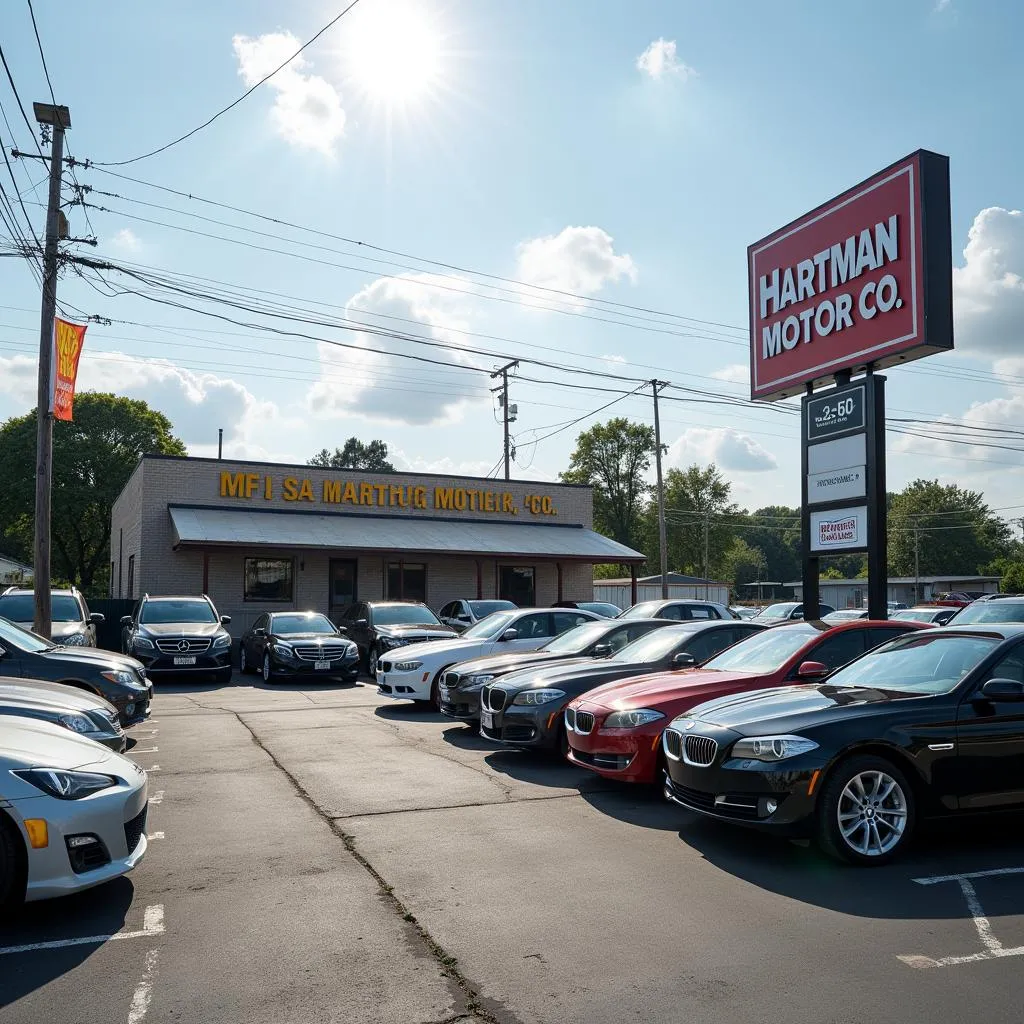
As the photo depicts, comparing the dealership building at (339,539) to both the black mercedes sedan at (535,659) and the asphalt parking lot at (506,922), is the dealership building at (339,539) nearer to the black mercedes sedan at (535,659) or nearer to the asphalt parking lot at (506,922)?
the black mercedes sedan at (535,659)

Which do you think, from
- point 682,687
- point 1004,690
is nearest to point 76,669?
point 682,687

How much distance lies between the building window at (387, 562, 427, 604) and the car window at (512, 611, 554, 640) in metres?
14.9

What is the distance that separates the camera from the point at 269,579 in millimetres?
28172

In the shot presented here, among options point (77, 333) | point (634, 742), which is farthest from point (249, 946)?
point (77, 333)

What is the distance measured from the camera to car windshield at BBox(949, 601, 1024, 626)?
1537cm

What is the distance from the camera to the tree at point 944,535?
302 feet

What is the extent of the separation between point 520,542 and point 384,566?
4368 millimetres

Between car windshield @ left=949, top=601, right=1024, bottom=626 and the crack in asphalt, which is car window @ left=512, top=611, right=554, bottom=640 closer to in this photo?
car windshield @ left=949, top=601, right=1024, bottom=626

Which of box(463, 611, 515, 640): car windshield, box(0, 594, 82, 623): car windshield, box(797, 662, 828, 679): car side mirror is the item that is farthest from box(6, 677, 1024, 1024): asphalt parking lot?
box(0, 594, 82, 623): car windshield

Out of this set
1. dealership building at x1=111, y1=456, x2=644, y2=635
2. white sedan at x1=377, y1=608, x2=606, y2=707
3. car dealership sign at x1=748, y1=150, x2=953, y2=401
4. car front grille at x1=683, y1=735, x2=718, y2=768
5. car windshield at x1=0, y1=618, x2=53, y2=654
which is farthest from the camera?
dealership building at x1=111, y1=456, x2=644, y2=635

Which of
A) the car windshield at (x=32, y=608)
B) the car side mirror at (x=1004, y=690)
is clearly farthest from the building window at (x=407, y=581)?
the car side mirror at (x=1004, y=690)

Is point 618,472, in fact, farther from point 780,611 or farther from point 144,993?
point 144,993

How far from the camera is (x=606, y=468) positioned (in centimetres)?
8069

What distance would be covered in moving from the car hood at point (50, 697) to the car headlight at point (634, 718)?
4.16 m
